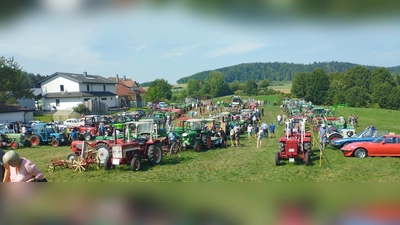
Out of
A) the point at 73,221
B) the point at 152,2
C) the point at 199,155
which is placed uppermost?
the point at 152,2

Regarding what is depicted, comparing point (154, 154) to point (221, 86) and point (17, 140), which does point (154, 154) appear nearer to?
point (221, 86)

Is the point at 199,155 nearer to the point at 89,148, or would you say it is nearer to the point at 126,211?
the point at 89,148

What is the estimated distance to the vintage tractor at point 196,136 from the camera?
350 inches

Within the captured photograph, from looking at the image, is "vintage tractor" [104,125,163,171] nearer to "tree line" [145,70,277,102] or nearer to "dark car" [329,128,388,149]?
"tree line" [145,70,277,102]

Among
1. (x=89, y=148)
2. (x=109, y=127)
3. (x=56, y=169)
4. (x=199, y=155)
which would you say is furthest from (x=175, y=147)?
(x=109, y=127)

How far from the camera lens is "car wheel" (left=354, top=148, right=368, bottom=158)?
7152 mm

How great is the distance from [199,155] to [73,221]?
7350 millimetres

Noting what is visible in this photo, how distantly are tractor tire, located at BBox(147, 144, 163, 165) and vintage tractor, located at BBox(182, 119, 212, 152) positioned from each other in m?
2.08

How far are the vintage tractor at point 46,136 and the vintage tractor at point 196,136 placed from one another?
14.1ft

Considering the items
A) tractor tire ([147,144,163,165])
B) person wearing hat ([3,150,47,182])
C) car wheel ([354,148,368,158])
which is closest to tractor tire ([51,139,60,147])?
tractor tire ([147,144,163,165])

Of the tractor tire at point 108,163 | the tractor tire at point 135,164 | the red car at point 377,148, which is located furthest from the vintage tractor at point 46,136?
the red car at point 377,148

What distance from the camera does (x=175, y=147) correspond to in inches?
311

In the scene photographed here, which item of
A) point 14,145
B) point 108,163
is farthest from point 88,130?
point 108,163

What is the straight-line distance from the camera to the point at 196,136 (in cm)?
923
